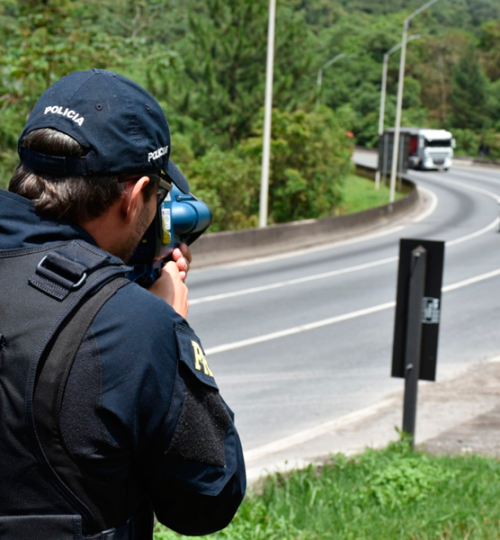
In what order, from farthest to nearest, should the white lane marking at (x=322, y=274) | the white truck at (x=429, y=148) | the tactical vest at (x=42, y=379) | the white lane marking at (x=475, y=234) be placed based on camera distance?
the white truck at (x=429, y=148), the white lane marking at (x=475, y=234), the white lane marking at (x=322, y=274), the tactical vest at (x=42, y=379)

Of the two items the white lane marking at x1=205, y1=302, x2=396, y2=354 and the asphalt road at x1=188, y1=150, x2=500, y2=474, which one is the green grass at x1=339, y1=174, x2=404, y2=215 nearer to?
the asphalt road at x1=188, y1=150, x2=500, y2=474

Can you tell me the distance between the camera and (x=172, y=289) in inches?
81.4

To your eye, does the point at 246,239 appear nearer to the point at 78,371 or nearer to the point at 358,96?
the point at 78,371

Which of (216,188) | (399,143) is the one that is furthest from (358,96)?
(216,188)

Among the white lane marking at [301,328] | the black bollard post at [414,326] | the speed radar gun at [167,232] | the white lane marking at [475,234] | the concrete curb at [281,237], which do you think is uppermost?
the speed radar gun at [167,232]

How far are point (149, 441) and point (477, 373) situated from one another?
804 centimetres

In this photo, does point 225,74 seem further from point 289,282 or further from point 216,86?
point 289,282

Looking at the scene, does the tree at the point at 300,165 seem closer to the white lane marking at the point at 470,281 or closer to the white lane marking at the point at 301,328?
the white lane marking at the point at 470,281

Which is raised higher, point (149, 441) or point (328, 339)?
point (149, 441)

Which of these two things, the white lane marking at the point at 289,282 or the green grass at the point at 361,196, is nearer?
the white lane marking at the point at 289,282

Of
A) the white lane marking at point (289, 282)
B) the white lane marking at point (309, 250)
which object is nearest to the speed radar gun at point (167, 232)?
the white lane marking at point (289, 282)

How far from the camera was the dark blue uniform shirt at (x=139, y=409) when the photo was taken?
5.32ft

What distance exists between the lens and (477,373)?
364 inches

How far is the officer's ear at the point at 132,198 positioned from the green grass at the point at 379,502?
8.58 ft
